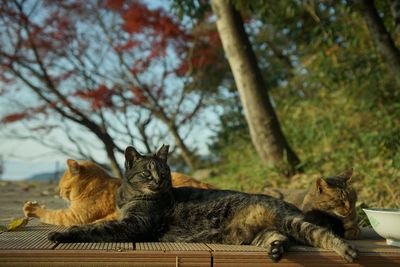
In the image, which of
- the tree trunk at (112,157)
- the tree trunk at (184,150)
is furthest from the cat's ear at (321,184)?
the tree trunk at (184,150)

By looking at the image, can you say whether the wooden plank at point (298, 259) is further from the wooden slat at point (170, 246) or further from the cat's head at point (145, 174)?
the cat's head at point (145, 174)

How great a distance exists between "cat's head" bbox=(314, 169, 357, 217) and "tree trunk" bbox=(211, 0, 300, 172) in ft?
13.3

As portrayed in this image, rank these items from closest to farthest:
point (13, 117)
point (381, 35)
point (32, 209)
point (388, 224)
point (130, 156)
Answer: point (388, 224), point (130, 156), point (32, 209), point (381, 35), point (13, 117)

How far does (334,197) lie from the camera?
286cm

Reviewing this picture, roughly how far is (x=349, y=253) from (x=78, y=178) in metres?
2.00

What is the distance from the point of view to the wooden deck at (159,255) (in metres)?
2.09

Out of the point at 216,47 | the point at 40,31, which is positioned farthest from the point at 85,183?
the point at 216,47

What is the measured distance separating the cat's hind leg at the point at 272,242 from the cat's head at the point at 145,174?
66 centimetres

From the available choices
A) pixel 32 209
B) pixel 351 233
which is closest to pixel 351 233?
pixel 351 233

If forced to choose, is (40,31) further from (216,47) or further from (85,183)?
(85,183)

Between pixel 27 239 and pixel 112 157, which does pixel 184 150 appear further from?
pixel 27 239

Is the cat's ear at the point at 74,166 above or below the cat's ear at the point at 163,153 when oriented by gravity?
above

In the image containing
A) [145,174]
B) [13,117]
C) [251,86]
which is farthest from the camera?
[13,117]

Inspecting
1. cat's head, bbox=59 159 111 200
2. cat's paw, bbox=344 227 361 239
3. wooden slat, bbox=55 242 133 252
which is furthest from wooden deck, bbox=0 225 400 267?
cat's head, bbox=59 159 111 200
